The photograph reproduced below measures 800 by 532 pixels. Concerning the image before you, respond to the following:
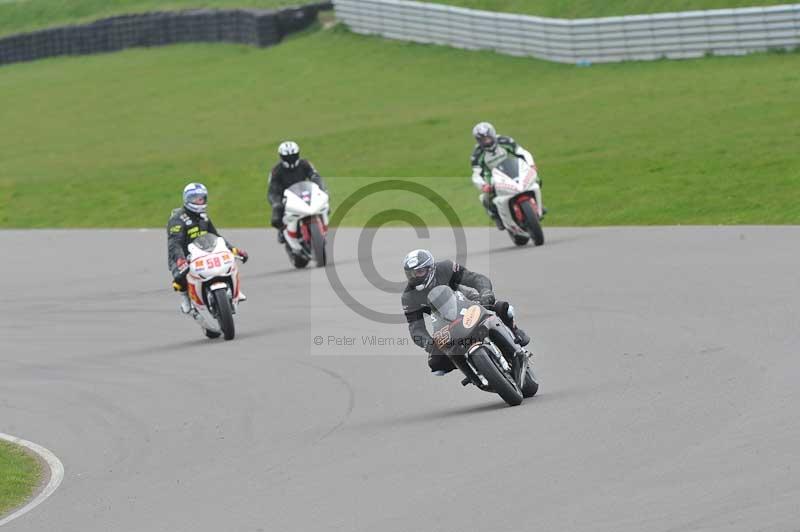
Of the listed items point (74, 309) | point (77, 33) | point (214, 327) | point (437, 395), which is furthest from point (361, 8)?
point (437, 395)

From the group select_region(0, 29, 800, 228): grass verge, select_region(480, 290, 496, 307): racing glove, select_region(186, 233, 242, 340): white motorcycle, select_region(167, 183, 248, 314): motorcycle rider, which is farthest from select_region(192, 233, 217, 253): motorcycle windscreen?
select_region(0, 29, 800, 228): grass verge

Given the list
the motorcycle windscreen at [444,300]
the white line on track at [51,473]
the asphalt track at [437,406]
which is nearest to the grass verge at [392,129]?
the asphalt track at [437,406]

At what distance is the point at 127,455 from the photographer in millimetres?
11281

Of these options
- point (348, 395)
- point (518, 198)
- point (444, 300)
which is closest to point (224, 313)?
point (348, 395)

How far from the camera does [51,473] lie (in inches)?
433

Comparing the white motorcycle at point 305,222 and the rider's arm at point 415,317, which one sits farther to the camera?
the white motorcycle at point 305,222

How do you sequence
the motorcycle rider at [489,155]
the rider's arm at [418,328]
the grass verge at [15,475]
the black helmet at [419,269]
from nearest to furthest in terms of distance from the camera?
the grass verge at [15,475], the black helmet at [419,269], the rider's arm at [418,328], the motorcycle rider at [489,155]

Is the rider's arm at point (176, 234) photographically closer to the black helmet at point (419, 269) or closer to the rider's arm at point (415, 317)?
the rider's arm at point (415, 317)

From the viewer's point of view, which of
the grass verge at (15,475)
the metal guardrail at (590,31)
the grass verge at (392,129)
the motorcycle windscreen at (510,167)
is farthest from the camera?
the metal guardrail at (590,31)

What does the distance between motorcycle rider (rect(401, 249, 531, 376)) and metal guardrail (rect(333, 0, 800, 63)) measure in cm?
2285

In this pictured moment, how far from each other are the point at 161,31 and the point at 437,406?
4174 cm

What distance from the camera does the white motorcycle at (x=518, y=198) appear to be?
20344 mm

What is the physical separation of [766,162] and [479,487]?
17.1 metres

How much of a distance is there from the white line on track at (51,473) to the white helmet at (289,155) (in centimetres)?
967
